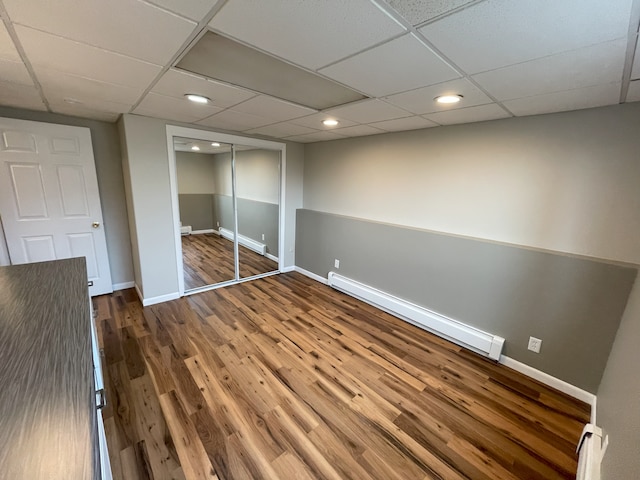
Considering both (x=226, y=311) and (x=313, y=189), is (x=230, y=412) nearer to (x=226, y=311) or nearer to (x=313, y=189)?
(x=226, y=311)

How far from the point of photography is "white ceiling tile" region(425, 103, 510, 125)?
207 cm

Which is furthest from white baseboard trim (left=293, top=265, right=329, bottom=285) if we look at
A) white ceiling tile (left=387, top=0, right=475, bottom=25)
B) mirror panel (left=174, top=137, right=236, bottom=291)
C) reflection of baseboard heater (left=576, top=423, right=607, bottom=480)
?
white ceiling tile (left=387, top=0, right=475, bottom=25)

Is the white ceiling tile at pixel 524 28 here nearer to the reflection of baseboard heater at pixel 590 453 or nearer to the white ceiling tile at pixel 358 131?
the white ceiling tile at pixel 358 131

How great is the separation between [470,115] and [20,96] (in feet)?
12.8

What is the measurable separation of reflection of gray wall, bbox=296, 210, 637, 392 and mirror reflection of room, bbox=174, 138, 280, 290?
194 cm

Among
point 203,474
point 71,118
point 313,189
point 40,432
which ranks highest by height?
point 71,118

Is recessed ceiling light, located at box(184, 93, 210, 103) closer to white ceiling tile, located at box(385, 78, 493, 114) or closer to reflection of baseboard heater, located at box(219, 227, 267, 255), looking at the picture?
white ceiling tile, located at box(385, 78, 493, 114)

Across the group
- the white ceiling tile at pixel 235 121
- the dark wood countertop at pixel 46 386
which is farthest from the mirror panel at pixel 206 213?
the dark wood countertop at pixel 46 386

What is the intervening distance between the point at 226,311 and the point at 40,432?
2.63 meters

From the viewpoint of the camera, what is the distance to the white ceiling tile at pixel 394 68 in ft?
4.05

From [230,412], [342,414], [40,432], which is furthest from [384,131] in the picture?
[40,432]

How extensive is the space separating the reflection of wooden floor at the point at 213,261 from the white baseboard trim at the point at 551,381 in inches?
137

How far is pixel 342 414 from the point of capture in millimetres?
1863

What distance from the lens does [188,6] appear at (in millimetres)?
990
